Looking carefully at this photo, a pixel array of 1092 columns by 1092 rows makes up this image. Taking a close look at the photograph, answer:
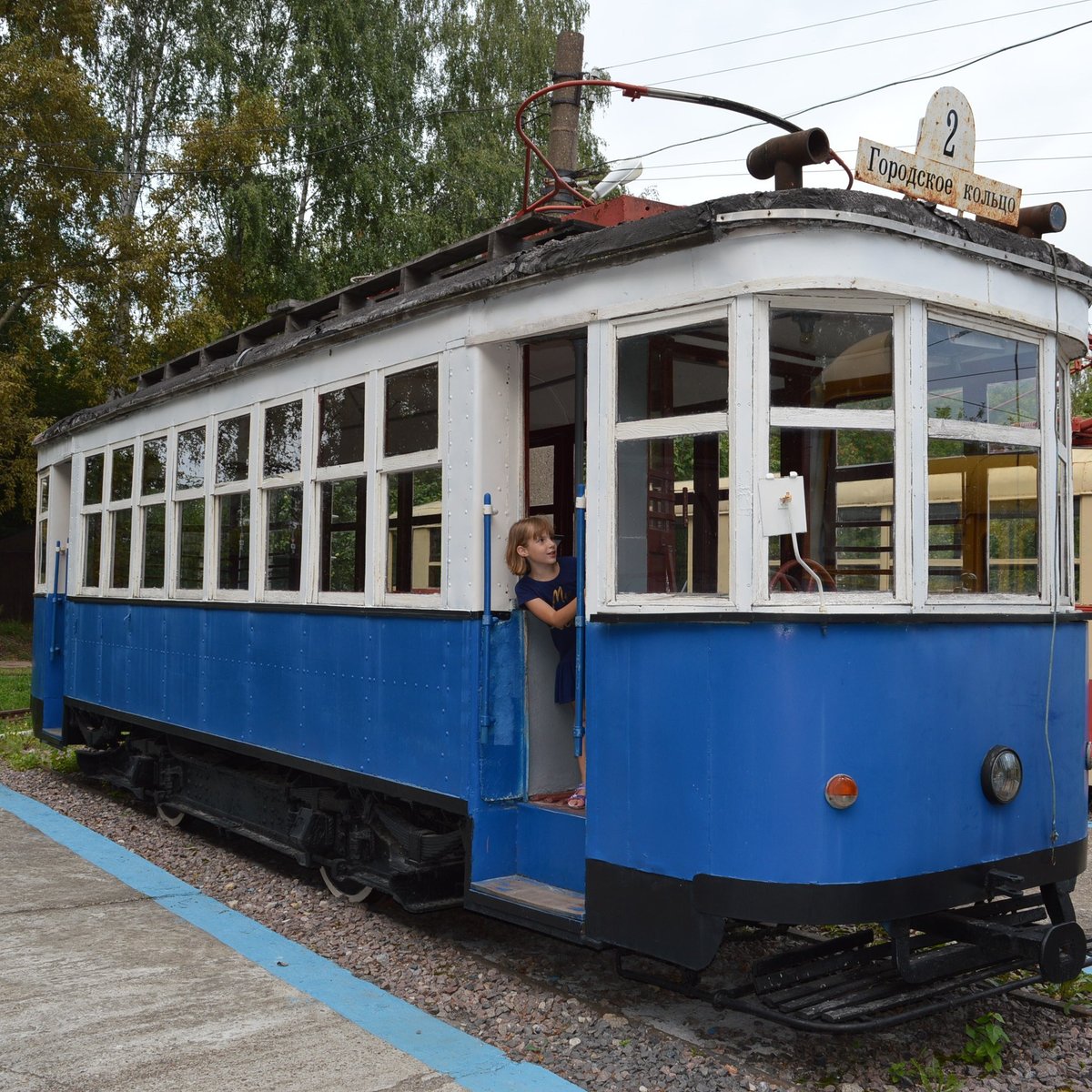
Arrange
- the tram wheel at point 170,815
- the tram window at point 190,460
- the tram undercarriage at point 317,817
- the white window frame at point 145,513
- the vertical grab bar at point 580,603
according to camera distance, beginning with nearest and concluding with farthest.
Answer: the vertical grab bar at point 580,603 < the tram undercarriage at point 317,817 < the tram window at point 190,460 < the white window frame at point 145,513 < the tram wheel at point 170,815

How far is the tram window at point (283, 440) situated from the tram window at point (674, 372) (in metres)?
2.41

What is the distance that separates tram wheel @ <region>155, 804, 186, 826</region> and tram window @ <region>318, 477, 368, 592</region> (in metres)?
2.97

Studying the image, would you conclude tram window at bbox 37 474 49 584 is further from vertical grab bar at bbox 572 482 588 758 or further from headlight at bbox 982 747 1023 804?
headlight at bbox 982 747 1023 804

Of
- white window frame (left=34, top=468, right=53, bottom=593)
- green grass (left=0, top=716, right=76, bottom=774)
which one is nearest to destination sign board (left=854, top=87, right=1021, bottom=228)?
white window frame (left=34, top=468, right=53, bottom=593)

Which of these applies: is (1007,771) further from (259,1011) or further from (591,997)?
(259,1011)

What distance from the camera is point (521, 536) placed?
16.9ft

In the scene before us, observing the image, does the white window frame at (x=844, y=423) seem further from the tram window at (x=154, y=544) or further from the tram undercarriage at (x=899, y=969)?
the tram window at (x=154, y=544)

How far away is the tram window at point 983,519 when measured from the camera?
14.4 feet

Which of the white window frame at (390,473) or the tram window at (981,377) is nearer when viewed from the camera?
the tram window at (981,377)

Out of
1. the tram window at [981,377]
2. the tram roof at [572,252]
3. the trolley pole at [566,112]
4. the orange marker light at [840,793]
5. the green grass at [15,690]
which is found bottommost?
the green grass at [15,690]

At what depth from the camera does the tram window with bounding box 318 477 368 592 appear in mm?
5969

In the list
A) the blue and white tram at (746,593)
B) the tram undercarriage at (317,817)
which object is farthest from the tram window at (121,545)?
the blue and white tram at (746,593)

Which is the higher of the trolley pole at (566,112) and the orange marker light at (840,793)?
the trolley pole at (566,112)

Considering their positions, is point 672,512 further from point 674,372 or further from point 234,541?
point 234,541
